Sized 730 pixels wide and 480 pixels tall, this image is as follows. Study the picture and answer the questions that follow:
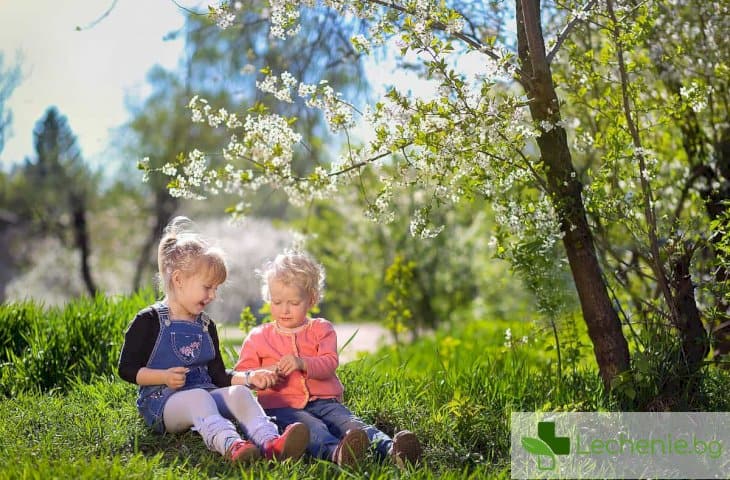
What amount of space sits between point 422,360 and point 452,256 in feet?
10.6

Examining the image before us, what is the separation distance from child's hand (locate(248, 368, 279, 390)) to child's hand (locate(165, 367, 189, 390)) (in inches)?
10.2

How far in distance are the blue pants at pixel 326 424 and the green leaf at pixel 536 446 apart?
0.52 metres

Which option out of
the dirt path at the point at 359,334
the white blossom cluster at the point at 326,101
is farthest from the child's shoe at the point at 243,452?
the dirt path at the point at 359,334

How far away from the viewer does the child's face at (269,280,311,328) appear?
11.3 ft

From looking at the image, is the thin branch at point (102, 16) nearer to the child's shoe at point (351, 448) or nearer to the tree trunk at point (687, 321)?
the child's shoe at point (351, 448)

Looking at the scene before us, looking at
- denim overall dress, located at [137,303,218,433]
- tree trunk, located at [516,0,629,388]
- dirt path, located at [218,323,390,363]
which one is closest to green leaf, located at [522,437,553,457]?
tree trunk, located at [516,0,629,388]

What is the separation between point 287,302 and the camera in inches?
136

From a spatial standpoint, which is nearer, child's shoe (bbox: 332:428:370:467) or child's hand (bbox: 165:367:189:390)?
child's shoe (bbox: 332:428:370:467)

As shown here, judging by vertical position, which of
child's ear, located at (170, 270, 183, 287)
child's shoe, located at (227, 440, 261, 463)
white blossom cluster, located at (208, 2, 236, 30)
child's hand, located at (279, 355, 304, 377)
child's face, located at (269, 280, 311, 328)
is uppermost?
white blossom cluster, located at (208, 2, 236, 30)

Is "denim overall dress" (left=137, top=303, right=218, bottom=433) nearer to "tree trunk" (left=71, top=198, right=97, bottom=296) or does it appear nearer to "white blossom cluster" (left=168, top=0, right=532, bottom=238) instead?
"white blossom cluster" (left=168, top=0, right=532, bottom=238)

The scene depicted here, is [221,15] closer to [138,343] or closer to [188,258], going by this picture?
[188,258]

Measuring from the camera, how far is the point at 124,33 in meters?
11.5

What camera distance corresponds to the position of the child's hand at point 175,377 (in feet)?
10.6

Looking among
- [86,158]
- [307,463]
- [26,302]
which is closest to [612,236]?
[307,463]
